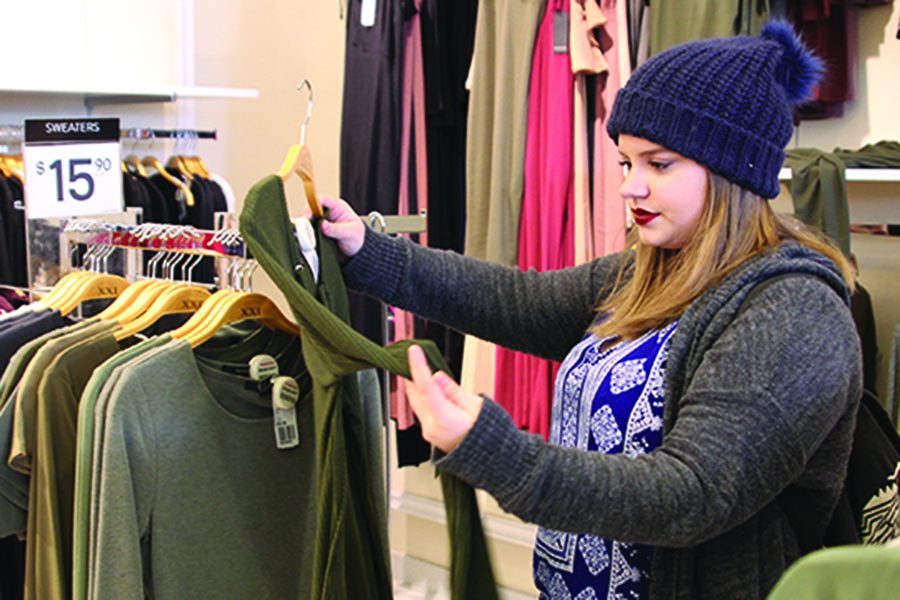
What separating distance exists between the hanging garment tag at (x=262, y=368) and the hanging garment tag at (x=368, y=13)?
5.11ft

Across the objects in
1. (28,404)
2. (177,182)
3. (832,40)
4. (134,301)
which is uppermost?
(832,40)

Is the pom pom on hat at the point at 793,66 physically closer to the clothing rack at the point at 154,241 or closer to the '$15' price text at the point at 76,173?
the clothing rack at the point at 154,241

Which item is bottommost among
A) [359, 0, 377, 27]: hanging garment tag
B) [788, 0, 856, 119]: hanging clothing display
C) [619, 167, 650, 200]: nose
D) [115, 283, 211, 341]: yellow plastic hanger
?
[115, 283, 211, 341]: yellow plastic hanger

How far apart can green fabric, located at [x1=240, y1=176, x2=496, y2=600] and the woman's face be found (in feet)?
1.11

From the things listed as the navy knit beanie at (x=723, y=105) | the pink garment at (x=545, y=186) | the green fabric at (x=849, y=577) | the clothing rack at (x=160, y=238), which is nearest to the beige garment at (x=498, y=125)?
the pink garment at (x=545, y=186)

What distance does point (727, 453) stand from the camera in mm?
1100

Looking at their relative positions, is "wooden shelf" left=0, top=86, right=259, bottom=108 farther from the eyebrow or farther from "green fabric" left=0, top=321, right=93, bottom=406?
the eyebrow

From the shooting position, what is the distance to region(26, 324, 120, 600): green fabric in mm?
1387

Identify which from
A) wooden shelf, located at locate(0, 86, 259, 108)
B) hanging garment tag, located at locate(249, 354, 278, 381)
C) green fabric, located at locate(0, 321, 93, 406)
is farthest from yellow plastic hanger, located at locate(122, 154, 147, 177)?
hanging garment tag, located at locate(249, 354, 278, 381)

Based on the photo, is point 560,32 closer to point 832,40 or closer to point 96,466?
point 832,40

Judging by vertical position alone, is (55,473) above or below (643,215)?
below

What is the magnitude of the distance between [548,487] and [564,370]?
1.36 feet

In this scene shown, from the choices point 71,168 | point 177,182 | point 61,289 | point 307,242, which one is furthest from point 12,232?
point 307,242

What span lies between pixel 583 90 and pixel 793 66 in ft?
3.97
